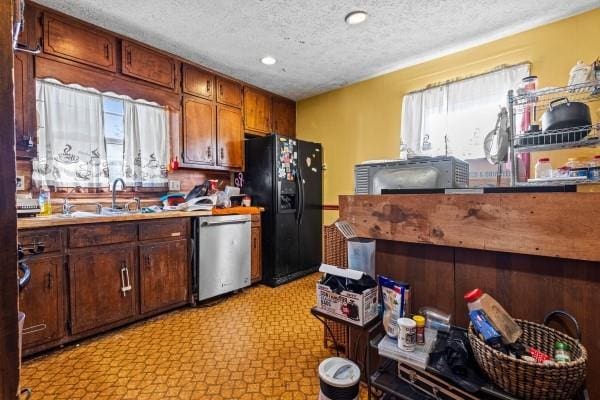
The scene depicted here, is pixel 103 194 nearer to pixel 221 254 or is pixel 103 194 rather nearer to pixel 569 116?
pixel 221 254

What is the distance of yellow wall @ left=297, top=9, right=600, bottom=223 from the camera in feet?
7.43

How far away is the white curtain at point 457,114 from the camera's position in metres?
2.56

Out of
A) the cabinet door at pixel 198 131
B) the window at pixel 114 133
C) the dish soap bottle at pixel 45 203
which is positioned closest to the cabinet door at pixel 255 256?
the cabinet door at pixel 198 131

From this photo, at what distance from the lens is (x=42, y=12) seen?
84.7 inches

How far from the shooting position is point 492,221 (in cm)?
107

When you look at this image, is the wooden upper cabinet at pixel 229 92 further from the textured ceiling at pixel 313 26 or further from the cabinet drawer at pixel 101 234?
the cabinet drawer at pixel 101 234

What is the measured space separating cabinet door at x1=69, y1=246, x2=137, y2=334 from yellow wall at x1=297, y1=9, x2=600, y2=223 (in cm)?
254

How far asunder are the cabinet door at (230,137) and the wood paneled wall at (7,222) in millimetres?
2847

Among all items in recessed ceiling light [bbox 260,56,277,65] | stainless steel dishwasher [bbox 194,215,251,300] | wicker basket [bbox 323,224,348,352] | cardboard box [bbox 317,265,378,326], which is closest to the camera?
cardboard box [bbox 317,265,378,326]

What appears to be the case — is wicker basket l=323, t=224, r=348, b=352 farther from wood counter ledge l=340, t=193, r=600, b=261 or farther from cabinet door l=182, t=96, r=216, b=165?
cabinet door l=182, t=96, r=216, b=165

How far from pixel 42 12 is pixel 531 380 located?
349cm

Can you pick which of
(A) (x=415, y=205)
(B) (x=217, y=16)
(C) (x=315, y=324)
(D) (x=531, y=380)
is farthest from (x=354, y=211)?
(B) (x=217, y=16)

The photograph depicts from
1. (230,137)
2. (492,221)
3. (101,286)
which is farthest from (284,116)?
(492,221)

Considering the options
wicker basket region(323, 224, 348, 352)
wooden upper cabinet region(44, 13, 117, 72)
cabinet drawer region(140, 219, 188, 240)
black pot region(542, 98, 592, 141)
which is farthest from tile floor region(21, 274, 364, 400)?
wooden upper cabinet region(44, 13, 117, 72)
